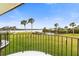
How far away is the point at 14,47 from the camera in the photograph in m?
2.45

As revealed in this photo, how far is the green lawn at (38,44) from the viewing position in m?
2.43

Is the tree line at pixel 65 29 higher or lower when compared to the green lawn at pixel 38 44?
higher

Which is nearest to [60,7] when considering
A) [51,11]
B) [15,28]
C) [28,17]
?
[51,11]

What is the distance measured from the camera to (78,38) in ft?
7.85

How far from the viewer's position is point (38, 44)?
2.46 meters

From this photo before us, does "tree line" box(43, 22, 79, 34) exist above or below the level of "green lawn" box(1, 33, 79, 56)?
above

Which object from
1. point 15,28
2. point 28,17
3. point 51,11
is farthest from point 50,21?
point 15,28

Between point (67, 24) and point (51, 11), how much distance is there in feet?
0.83

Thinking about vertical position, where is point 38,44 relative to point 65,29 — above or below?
below

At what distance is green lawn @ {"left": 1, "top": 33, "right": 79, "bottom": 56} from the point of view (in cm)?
243

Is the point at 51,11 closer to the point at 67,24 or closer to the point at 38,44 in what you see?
the point at 67,24

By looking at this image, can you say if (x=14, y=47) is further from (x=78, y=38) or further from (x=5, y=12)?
(x=78, y=38)

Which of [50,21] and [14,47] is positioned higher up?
[50,21]

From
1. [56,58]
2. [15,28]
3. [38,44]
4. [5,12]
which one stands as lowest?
[56,58]
